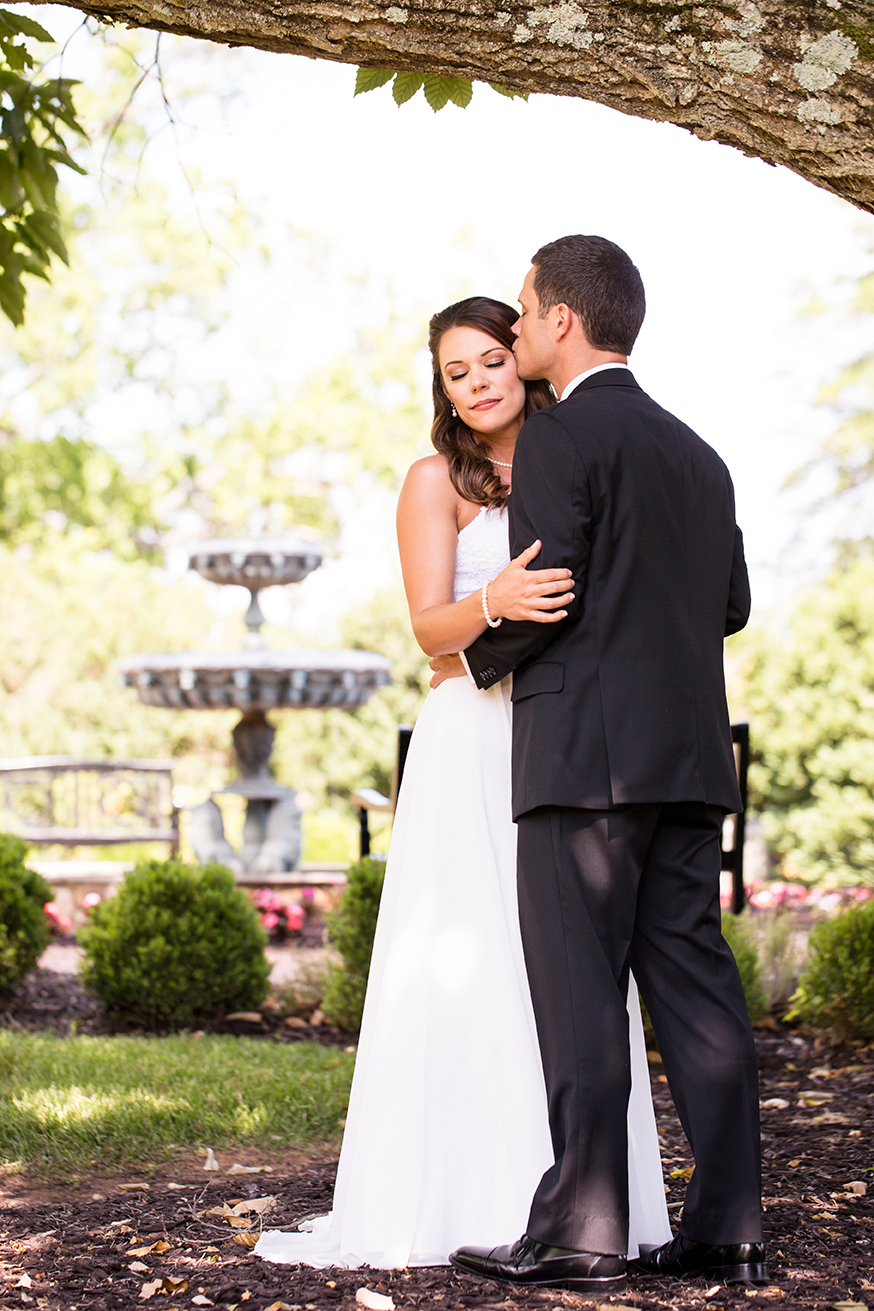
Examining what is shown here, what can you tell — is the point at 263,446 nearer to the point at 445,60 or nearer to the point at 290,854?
the point at 290,854

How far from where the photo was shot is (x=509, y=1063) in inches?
109

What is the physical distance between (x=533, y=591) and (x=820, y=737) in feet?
30.8

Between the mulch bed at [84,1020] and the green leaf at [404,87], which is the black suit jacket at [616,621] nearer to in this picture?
the green leaf at [404,87]

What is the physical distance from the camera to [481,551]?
2945 millimetres

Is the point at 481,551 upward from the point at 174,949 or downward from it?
upward

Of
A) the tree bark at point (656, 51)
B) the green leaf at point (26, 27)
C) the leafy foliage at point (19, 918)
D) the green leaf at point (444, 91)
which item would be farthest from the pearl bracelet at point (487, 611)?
the leafy foliage at point (19, 918)

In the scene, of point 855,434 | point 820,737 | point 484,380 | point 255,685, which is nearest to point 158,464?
point 855,434

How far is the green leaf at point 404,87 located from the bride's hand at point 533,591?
1482 millimetres

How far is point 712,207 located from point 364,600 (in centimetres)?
1022

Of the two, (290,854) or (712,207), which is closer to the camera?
(290,854)

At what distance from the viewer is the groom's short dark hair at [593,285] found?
2.53m

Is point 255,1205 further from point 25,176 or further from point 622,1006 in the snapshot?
point 25,176

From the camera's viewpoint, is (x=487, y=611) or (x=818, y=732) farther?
(x=818, y=732)

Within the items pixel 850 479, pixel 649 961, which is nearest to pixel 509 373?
pixel 649 961
